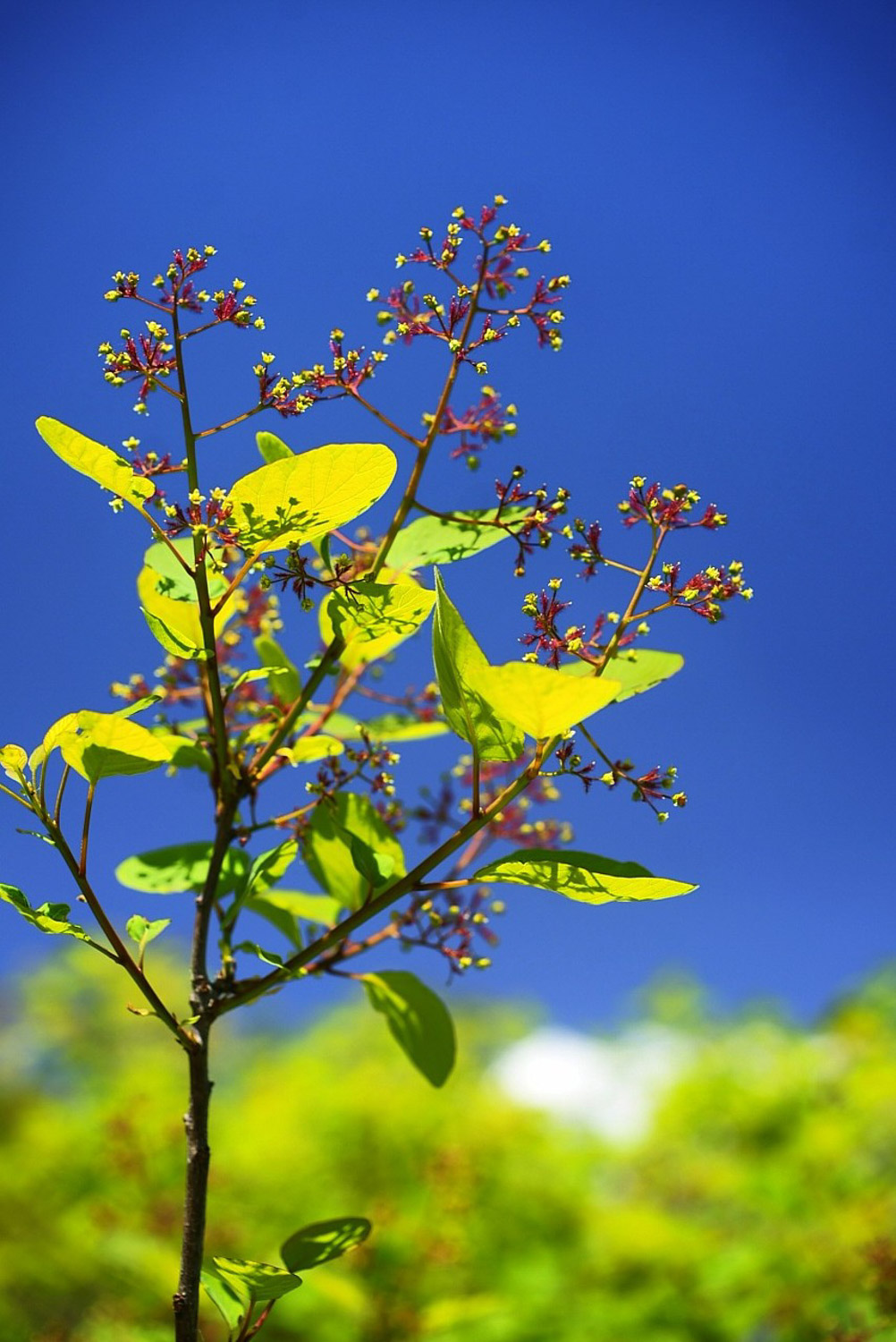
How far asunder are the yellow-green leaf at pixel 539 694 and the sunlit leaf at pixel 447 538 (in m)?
0.23

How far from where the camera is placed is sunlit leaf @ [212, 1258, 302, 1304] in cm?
95

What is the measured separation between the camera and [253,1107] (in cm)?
463

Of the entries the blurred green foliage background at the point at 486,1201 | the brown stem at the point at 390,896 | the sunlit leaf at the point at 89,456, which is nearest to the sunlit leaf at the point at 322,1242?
the brown stem at the point at 390,896

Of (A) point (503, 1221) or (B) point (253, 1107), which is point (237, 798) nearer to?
(A) point (503, 1221)

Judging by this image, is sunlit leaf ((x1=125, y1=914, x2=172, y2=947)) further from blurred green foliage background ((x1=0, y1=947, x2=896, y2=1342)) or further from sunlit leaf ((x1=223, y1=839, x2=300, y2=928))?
blurred green foliage background ((x1=0, y1=947, x2=896, y2=1342))

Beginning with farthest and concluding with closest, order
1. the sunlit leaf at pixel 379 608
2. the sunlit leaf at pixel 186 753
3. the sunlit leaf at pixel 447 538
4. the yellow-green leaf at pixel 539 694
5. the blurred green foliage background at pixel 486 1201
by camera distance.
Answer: the blurred green foliage background at pixel 486 1201, the sunlit leaf at pixel 186 753, the sunlit leaf at pixel 447 538, the sunlit leaf at pixel 379 608, the yellow-green leaf at pixel 539 694

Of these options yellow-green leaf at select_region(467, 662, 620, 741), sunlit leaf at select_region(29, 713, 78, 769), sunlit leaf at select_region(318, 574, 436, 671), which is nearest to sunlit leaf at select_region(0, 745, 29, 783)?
Answer: sunlit leaf at select_region(29, 713, 78, 769)

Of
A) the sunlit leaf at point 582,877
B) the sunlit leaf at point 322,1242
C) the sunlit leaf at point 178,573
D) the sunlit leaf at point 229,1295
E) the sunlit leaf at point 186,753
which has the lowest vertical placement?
the sunlit leaf at point 229,1295

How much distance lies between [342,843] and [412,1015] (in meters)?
0.26

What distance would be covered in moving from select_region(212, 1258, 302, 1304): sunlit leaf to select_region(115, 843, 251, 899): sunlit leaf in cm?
38

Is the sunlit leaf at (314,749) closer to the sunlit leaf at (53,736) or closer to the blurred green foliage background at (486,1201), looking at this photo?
the sunlit leaf at (53,736)

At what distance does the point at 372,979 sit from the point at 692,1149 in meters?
4.00

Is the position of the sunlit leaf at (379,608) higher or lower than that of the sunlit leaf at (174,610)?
lower

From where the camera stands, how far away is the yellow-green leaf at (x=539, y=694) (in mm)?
823
